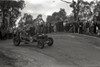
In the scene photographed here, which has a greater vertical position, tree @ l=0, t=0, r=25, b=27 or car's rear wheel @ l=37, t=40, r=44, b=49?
tree @ l=0, t=0, r=25, b=27

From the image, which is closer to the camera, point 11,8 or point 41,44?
point 41,44

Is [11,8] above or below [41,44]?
above

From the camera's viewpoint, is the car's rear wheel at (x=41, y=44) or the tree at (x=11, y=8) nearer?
the car's rear wheel at (x=41, y=44)

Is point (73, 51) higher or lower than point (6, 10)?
lower

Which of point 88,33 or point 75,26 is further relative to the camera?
point 75,26

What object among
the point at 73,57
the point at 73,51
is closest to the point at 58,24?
the point at 73,51

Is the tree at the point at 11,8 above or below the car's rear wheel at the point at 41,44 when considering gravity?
above

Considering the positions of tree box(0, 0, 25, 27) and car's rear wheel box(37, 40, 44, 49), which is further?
tree box(0, 0, 25, 27)

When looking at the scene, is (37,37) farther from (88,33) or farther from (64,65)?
(88,33)

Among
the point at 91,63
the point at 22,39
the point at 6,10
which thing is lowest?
the point at 91,63

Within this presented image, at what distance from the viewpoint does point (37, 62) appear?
11.0 m

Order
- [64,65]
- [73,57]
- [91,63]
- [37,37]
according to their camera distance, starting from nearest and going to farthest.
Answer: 1. [64,65]
2. [91,63]
3. [73,57]
4. [37,37]

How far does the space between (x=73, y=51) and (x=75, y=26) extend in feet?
35.4

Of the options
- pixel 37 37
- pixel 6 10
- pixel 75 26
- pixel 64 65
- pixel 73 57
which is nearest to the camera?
pixel 64 65
